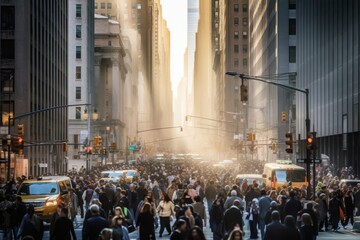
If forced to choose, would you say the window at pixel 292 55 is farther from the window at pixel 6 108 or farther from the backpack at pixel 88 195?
the backpack at pixel 88 195

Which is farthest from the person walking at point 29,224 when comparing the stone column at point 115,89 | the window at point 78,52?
the stone column at point 115,89

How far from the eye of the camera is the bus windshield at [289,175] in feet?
158

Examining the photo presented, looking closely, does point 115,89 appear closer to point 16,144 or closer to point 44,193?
point 16,144

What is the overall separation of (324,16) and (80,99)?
240ft

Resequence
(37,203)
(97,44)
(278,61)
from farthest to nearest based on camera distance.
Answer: (97,44) < (278,61) < (37,203)

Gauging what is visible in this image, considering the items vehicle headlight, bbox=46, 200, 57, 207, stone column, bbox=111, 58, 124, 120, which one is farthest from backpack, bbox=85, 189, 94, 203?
stone column, bbox=111, 58, 124, 120

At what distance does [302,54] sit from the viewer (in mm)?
93438

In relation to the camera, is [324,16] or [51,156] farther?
[51,156]

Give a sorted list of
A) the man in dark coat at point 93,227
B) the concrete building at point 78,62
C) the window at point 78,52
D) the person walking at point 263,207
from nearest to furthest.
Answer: the man in dark coat at point 93,227
the person walking at point 263,207
the concrete building at point 78,62
the window at point 78,52

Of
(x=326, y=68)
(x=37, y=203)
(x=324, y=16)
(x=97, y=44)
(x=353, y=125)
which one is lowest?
(x=37, y=203)

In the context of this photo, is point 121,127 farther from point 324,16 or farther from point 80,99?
point 324,16

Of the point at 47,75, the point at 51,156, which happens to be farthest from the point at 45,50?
the point at 51,156

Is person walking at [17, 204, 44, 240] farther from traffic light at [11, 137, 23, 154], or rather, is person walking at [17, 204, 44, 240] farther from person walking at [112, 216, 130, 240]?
traffic light at [11, 137, 23, 154]

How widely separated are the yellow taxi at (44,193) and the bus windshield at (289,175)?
17236 mm
